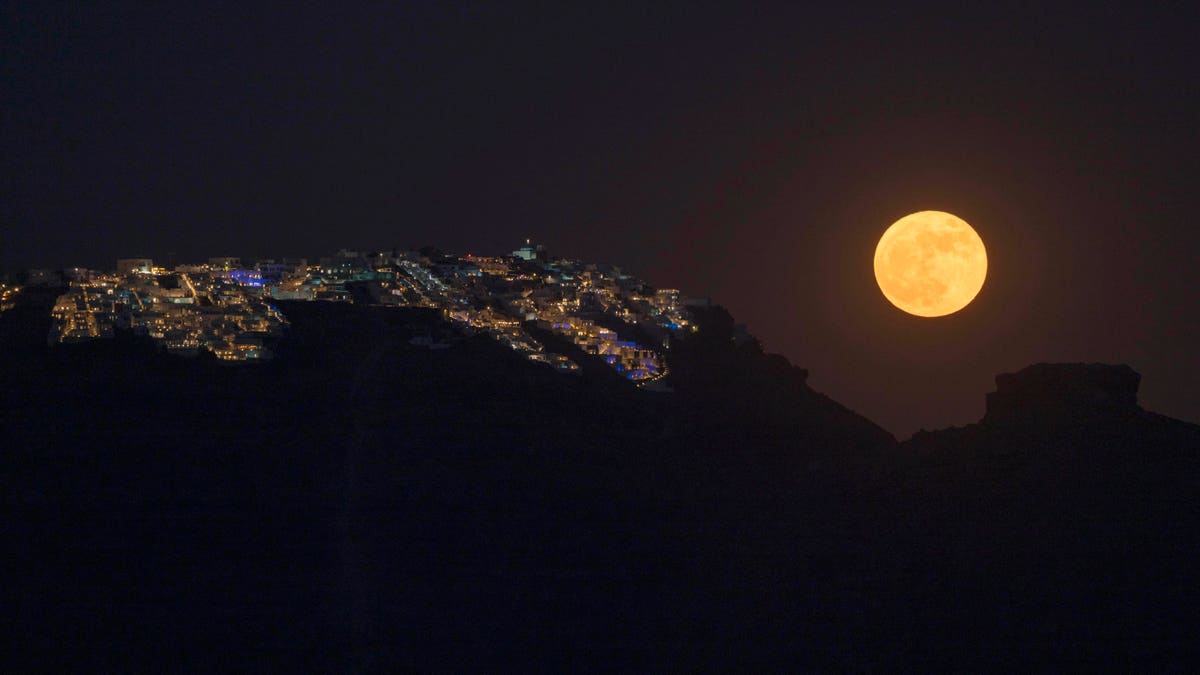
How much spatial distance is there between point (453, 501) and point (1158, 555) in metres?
31.4

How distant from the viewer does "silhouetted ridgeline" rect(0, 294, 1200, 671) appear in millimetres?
56594

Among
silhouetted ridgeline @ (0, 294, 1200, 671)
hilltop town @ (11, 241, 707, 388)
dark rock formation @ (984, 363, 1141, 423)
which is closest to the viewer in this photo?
silhouetted ridgeline @ (0, 294, 1200, 671)

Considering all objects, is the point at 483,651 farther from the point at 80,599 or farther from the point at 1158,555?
the point at 1158,555

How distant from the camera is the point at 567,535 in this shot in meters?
67.2

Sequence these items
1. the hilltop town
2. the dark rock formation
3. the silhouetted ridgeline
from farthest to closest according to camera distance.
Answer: the hilltop town → the dark rock formation → the silhouetted ridgeline

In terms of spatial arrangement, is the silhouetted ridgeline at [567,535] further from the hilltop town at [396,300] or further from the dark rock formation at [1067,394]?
the hilltop town at [396,300]

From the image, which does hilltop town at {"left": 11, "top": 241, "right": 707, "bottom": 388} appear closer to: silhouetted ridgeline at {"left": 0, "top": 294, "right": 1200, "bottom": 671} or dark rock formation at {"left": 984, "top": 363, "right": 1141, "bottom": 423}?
silhouetted ridgeline at {"left": 0, "top": 294, "right": 1200, "bottom": 671}

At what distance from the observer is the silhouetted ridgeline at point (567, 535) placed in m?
56.6

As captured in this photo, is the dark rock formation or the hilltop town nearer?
the dark rock formation

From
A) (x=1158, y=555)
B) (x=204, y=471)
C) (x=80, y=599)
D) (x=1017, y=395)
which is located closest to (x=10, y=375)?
(x=204, y=471)

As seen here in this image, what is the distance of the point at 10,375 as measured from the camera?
88062mm

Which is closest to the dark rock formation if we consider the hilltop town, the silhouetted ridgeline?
the silhouetted ridgeline

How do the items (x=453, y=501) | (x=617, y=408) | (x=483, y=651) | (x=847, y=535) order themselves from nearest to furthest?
1. (x=483, y=651)
2. (x=847, y=535)
3. (x=453, y=501)
4. (x=617, y=408)

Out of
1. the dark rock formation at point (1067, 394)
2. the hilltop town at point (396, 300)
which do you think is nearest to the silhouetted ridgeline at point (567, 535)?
the dark rock formation at point (1067, 394)
